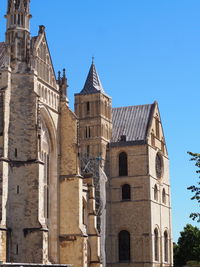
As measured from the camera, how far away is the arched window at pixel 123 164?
67.1 metres

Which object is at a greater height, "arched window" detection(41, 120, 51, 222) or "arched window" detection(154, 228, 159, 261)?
"arched window" detection(41, 120, 51, 222)

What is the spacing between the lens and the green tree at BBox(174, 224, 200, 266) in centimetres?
7188

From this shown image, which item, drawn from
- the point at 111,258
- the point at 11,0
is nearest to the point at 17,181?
the point at 11,0

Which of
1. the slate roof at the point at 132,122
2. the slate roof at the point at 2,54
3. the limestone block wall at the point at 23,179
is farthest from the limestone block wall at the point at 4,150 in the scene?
the slate roof at the point at 132,122

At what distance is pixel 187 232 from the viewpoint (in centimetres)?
7331

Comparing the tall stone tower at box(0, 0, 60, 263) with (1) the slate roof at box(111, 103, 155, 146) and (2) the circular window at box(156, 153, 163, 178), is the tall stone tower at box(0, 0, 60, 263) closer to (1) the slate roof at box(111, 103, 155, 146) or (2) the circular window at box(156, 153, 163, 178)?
(1) the slate roof at box(111, 103, 155, 146)

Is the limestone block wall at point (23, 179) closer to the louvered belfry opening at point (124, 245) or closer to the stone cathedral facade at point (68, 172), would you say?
the stone cathedral facade at point (68, 172)

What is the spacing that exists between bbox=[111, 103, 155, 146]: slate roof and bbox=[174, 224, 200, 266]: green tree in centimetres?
Answer: 1380

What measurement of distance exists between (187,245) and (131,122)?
52.4 feet

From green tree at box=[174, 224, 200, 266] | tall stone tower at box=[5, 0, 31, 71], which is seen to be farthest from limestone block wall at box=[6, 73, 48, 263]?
green tree at box=[174, 224, 200, 266]

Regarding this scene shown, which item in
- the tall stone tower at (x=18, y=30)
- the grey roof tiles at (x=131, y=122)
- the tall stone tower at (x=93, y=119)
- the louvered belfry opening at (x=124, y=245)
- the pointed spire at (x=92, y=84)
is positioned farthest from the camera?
the grey roof tiles at (x=131, y=122)

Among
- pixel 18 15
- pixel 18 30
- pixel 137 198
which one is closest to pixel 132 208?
pixel 137 198

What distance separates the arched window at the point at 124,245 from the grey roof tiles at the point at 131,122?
400 inches

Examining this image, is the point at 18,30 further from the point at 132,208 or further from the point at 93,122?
the point at 132,208
